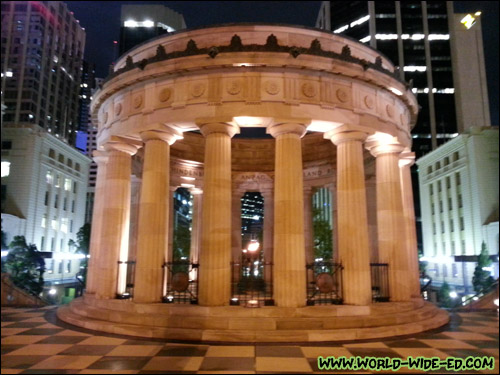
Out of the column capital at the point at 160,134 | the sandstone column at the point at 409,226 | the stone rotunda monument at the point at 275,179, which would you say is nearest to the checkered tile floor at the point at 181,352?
the stone rotunda monument at the point at 275,179

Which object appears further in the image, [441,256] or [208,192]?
[441,256]

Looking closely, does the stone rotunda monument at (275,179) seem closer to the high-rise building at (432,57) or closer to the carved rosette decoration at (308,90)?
the carved rosette decoration at (308,90)

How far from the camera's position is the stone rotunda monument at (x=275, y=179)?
59.9 feet

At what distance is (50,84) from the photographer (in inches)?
5207

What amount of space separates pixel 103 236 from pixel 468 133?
67.9m

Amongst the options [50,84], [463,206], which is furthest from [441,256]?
[50,84]

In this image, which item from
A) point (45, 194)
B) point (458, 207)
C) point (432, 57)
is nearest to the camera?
point (458, 207)

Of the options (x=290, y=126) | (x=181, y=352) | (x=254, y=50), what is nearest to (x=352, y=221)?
(x=290, y=126)

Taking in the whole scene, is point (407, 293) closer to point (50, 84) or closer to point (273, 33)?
point (273, 33)

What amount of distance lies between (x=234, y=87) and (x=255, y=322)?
1119cm

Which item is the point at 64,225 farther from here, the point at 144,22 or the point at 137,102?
the point at 144,22

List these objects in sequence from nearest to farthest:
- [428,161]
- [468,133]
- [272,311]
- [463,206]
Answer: [272,311] < [468,133] < [463,206] < [428,161]

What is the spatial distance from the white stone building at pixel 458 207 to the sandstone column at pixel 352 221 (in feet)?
155

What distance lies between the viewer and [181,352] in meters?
14.6
